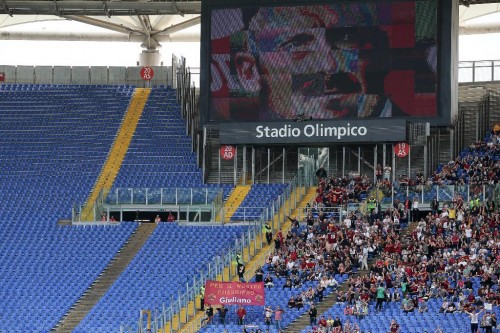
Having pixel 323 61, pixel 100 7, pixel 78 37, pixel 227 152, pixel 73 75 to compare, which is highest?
pixel 100 7

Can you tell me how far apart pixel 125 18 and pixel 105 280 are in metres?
24.0

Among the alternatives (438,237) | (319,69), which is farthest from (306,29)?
(438,237)

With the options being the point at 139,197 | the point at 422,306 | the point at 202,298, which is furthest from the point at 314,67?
the point at 422,306

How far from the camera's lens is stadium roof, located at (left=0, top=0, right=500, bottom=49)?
62.8 m

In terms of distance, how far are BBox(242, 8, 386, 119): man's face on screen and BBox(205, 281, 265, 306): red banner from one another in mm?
12006

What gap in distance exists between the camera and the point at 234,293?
149ft

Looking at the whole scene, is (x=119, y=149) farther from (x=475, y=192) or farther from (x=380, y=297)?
(x=380, y=297)

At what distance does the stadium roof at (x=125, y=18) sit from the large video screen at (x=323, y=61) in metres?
5.79

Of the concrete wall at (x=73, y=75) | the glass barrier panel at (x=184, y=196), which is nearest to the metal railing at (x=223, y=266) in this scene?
the glass barrier panel at (x=184, y=196)

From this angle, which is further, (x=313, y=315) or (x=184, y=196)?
(x=184, y=196)

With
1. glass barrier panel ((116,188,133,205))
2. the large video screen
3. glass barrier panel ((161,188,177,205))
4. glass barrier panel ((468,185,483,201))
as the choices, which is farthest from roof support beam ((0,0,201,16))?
glass barrier panel ((468,185,483,201))

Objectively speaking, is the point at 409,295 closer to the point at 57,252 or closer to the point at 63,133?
the point at 57,252

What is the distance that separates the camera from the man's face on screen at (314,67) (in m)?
55.3

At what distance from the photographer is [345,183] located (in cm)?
5566
